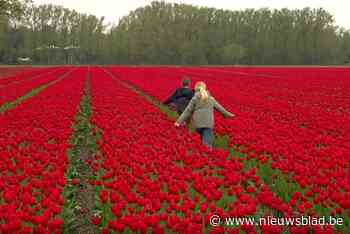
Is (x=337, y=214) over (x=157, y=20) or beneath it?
beneath

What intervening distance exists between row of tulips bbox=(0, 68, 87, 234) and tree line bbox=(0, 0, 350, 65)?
93.3 m

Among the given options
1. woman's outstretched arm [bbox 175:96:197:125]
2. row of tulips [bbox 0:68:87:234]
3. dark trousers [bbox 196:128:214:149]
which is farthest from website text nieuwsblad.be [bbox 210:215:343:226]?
woman's outstretched arm [bbox 175:96:197:125]

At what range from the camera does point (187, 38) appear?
380 feet

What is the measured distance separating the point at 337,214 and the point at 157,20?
11300 cm

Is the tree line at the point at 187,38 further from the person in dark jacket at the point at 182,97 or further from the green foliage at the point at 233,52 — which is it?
the person in dark jacket at the point at 182,97

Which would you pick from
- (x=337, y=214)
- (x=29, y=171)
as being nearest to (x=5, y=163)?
(x=29, y=171)

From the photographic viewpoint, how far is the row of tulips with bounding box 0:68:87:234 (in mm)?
4633

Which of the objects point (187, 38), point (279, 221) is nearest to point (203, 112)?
point (279, 221)

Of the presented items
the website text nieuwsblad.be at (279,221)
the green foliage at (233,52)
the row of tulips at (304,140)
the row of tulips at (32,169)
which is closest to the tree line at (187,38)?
the green foliage at (233,52)

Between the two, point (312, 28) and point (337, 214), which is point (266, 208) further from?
point (312, 28)

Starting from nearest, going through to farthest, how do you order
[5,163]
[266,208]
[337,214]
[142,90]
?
[337,214] → [266,208] → [5,163] → [142,90]

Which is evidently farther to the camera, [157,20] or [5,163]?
[157,20]

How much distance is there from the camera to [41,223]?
4527 millimetres

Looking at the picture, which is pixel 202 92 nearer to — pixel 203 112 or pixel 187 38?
pixel 203 112
